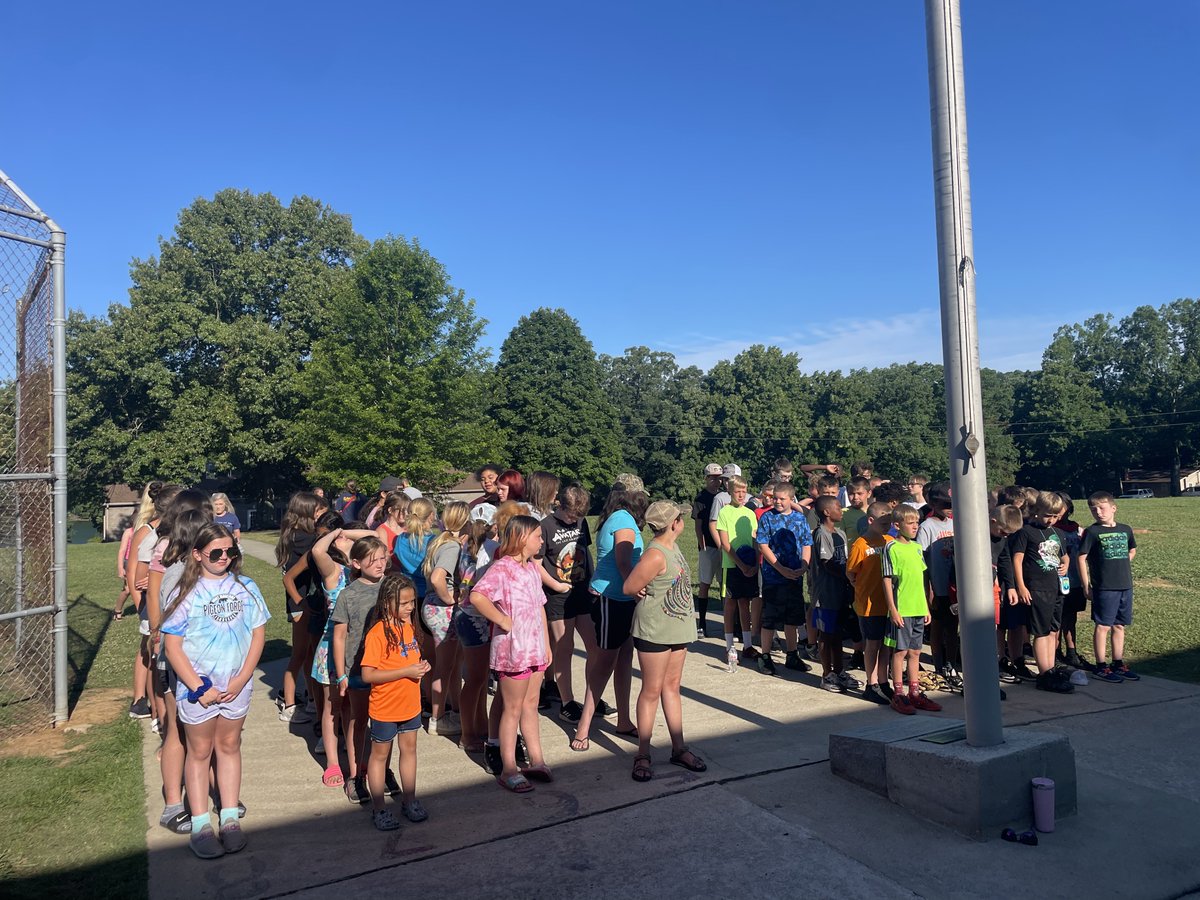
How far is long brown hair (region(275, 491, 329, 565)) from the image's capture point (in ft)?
19.9

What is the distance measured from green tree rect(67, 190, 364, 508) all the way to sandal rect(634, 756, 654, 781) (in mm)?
32322

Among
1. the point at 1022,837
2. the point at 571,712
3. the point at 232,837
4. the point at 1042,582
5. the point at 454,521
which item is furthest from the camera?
the point at 1042,582

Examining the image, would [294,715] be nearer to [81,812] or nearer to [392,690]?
[81,812]

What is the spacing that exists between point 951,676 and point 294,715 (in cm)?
553

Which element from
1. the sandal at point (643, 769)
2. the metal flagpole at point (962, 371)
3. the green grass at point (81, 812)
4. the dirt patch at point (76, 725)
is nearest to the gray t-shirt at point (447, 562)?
the sandal at point (643, 769)

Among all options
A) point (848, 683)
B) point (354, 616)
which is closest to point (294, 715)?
point (354, 616)

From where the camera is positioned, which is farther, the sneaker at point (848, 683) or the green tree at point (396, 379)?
the green tree at point (396, 379)

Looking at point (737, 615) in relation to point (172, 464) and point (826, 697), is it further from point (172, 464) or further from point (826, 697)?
point (172, 464)

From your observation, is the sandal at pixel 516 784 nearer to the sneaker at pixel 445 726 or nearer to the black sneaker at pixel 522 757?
the black sneaker at pixel 522 757

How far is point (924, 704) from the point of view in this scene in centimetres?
639

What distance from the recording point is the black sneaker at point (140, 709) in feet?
22.1

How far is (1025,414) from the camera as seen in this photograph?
6850 centimetres

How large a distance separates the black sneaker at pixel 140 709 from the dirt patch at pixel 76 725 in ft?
0.43

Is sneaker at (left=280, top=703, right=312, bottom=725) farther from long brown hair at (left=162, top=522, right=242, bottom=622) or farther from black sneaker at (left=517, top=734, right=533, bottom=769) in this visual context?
long brown hair at (left=162, top=522, right=242, bottom=622)
